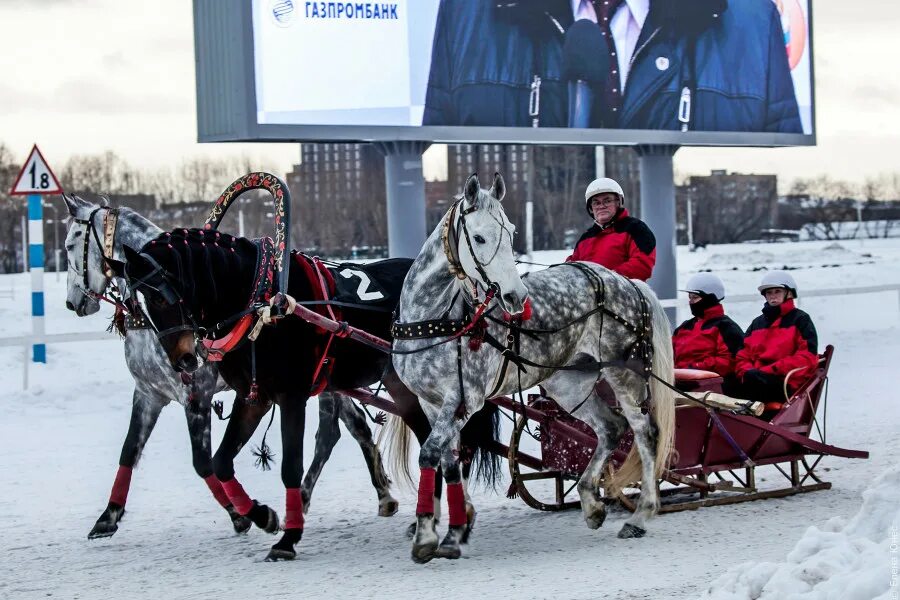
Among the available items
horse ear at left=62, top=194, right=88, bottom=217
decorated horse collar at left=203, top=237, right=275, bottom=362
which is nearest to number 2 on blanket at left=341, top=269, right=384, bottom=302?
decorated horse collar at left=203, top=237, right=275, bottom=362

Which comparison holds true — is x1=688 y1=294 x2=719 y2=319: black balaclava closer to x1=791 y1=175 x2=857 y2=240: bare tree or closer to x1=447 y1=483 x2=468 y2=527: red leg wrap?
x1=447 y1=483 x2=468 y2=527: red leg wrap

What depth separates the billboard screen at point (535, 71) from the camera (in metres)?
13.3

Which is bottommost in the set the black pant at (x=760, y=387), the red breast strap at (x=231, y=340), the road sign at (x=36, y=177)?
the black pant at (x=760, y=387)

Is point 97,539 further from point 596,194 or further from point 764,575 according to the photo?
point 764,575

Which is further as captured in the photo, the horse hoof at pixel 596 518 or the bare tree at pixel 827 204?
the bare tree at pixel 827 204

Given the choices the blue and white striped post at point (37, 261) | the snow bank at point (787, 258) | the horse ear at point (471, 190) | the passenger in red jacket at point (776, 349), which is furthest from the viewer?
the snow bank at point (787, 258)

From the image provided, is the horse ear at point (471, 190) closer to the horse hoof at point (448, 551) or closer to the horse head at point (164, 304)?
the horse head at point (164, 304)

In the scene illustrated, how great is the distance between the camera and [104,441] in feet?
34.4

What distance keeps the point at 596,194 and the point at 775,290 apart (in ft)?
4.81

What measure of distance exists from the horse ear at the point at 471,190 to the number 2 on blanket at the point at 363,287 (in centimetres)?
135

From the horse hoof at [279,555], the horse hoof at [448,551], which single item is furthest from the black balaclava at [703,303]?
the horse hoof at [279,555]

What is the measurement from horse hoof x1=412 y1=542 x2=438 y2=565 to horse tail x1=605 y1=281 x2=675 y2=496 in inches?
57.6

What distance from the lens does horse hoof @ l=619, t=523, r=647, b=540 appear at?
6.82 m

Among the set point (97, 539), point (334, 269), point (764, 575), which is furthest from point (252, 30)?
point (764, 575)
